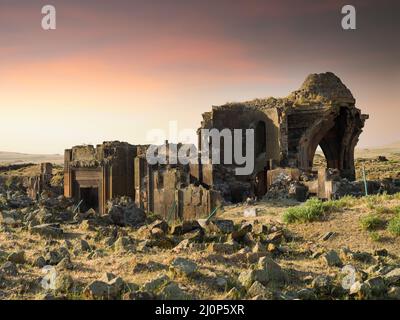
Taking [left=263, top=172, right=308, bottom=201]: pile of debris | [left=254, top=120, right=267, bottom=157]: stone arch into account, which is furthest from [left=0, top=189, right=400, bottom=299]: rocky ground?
[left=254, top=120, right=267, bottom=157]: stone arch

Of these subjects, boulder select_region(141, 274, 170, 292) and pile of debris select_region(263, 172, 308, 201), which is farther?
pile of debris select_region(263, 172, 308, 201)

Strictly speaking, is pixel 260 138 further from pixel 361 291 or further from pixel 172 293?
pixel 172 293

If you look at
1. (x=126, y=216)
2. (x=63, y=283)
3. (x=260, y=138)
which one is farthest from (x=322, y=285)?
(x=260, y=138)

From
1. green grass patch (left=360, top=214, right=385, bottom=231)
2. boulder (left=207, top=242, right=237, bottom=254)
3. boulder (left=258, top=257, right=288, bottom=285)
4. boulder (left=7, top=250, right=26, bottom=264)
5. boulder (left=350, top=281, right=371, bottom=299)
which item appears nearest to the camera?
boulder (left=350, top=281, right=371, bottom=299)

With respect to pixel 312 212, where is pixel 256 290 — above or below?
below

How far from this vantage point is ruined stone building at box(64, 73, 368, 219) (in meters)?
21.6

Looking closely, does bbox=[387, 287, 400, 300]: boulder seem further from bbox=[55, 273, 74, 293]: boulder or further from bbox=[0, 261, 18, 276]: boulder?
bbox=[0, 261, 18, 276]: boulder

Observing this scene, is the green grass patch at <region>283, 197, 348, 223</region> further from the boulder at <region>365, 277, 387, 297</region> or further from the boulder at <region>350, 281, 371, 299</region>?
the boulder at <region>350, 281, 371, 299</region>

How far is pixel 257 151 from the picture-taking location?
86.9 ft

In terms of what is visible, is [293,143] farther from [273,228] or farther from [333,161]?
[273,228]

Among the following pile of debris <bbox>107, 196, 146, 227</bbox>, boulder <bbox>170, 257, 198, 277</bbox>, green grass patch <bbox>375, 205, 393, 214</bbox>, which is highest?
green grass patch <bbox>375, 205, 393, 214</bbox>

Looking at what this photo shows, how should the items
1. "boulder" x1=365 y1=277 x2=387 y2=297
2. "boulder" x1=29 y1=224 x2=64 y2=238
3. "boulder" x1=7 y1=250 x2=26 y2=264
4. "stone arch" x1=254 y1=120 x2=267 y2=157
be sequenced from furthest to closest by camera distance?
"stone arch" x1=254 y1=120 x2=267 y2=157 < "boulder" x1=29 y1=224 x2=64 y2=238 < "boulder" x1=7 y1=250 x2=26 y2=264 < "boulder" x1=365 y1=277 x2=387 y2=297

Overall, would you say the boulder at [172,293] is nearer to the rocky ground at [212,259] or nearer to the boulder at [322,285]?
the rocky ground at [212,259]

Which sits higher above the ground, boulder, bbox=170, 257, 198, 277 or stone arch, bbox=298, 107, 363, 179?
stone arch, bbox=298, 107, 363, 179
